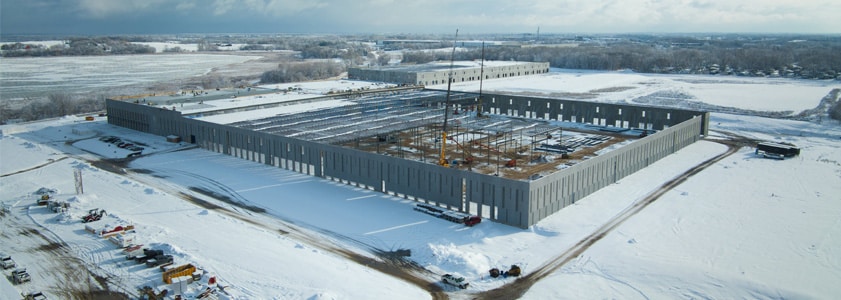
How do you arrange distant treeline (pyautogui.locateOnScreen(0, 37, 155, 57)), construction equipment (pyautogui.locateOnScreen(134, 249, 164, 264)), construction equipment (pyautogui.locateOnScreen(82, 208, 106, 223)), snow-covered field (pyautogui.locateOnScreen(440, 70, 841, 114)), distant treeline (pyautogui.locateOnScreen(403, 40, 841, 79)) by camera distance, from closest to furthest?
1. construction equipment (pyautogui.locateOnScreen(134, 249, 164, 264))
2. construction equipment (pyautogui.locateOnScreen(82, 208, 106, 223))
3. snow-covered field (pyautogui.locateOnScreen(440, 70, 841, 114))
4. distant treeline (pyautogui.locateOnScreen(403, 40, 841, 79))
5. distant treeline (pyautogui.locateOnScreen(0, 37, 155, 57))

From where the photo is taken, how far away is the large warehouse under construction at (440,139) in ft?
87.7

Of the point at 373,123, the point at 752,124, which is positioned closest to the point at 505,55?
the point at 752,124

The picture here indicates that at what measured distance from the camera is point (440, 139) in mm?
37688

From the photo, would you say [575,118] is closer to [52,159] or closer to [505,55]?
[52,159]

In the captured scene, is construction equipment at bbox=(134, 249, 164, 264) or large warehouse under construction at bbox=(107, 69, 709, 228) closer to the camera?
construction equipment at bbox=(134, 249, 164, 264)

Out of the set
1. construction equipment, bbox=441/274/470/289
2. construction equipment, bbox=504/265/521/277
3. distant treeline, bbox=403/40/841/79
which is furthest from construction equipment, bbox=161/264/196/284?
distant treeline, bbox=403/40/841/79

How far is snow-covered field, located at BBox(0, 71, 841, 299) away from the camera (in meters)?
19.5

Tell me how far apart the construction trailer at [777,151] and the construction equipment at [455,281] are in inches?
1175

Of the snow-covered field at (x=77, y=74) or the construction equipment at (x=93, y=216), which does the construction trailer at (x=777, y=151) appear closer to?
the construction equipment at (x=93, y=216)

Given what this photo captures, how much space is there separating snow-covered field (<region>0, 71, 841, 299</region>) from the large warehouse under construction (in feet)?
3.58

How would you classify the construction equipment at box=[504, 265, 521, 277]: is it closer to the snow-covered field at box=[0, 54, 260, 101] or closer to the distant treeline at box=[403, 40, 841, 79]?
the snow-covered field at box=[0, 54, 260, 101]

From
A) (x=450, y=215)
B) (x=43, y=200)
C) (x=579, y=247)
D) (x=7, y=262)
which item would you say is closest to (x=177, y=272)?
(x=7, y=262)

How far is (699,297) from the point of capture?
60.6ft

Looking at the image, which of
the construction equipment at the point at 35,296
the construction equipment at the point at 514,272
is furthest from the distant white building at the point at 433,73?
the construction equipment at the point at 35,296
